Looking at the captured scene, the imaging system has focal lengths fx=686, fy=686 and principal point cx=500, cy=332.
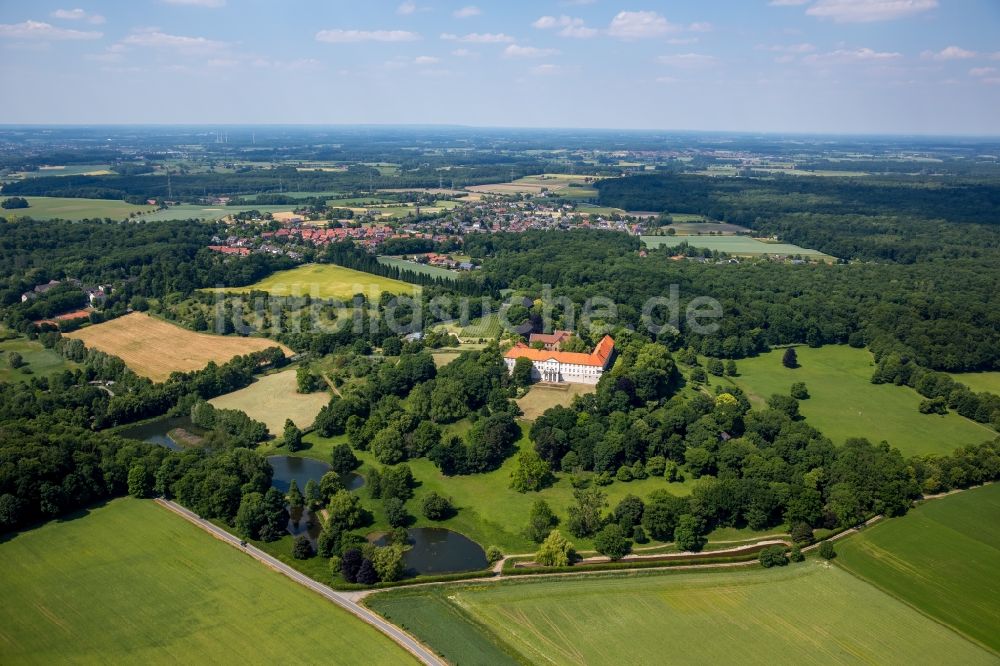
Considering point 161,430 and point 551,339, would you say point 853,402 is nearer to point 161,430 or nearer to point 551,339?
point 551,339

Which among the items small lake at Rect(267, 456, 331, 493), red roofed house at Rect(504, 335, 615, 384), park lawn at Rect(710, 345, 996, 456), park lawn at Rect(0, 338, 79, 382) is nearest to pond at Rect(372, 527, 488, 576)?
small lake at Rect(267, 456, 331, 493)

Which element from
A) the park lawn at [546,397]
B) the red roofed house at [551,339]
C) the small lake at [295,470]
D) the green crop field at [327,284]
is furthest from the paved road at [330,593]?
the green crop field at [327,284]

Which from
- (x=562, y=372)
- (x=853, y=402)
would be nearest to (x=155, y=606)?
(x=562, y=372)

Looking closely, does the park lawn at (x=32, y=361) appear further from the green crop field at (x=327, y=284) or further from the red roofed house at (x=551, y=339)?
the red roofed house at (x=551, y=339)

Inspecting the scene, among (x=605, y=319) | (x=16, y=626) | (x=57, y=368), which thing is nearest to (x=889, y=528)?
(x=605, y=319)

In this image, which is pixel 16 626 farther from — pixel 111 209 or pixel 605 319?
pixel 111 209
